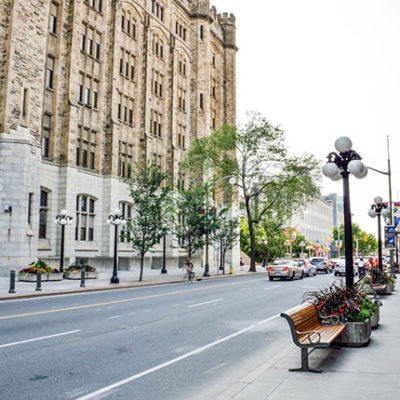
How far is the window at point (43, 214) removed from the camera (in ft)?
111

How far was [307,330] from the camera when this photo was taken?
783cm

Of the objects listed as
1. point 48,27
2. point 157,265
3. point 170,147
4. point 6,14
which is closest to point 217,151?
point 170,147

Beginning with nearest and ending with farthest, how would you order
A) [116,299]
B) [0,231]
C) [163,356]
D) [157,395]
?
[157,395], [163,356], [116,299], [0,231]

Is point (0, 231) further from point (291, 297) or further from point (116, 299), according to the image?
point (291, 297)

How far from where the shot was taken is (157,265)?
4647cm

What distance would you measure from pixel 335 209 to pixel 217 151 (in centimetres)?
11830

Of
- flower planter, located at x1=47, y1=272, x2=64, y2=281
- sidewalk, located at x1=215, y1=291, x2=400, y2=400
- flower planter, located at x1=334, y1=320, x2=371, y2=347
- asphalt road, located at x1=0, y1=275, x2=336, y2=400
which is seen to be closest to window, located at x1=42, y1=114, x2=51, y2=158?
flower planter, located at x1=47, y1=272, x2=64, y2=281

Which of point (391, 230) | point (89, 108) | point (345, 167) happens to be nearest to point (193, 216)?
point (89, 108)

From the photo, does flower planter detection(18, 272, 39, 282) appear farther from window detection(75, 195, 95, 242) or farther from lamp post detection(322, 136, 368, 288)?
lamp post detection(322, 136, 368, 288)

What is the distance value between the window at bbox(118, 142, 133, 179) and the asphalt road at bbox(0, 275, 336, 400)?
26653 millimetres

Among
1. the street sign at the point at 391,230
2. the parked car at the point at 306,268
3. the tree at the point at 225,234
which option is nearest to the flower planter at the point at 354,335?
the street sign at the point at 391,230

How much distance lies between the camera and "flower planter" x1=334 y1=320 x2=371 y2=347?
28.3ft

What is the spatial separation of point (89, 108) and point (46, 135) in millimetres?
5438

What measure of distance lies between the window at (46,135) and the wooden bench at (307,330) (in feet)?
96.2
